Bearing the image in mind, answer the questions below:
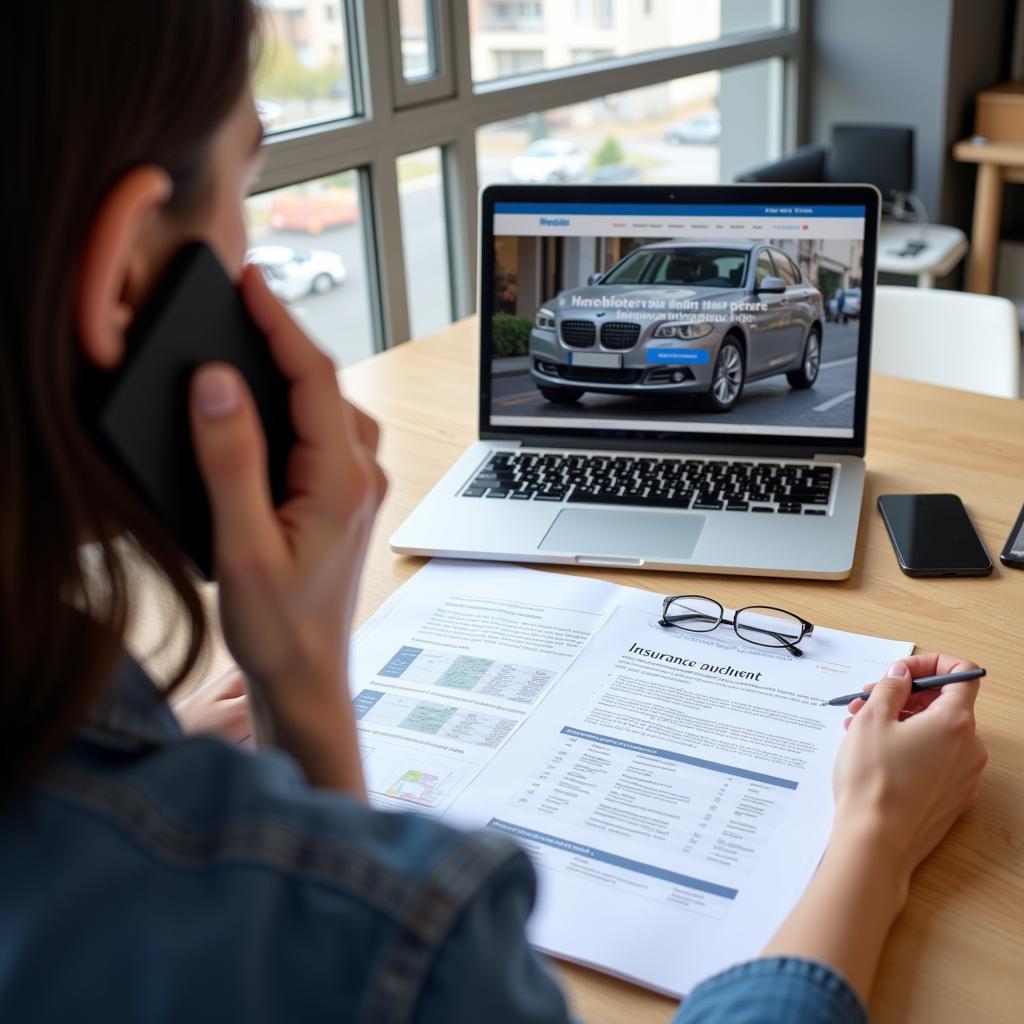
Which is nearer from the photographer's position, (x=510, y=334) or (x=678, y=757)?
(x=678, y=757)

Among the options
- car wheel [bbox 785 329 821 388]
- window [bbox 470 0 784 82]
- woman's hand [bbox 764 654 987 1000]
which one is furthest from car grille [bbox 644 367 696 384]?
window [bbox 470 0 784 82]

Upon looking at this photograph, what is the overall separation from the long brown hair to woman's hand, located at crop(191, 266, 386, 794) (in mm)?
86

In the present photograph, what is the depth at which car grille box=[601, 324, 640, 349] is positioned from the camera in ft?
4.10

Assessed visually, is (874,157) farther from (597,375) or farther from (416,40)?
(597,375)

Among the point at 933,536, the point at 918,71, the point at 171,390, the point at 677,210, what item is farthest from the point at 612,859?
the point at 918,71

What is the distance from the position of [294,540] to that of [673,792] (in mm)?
327

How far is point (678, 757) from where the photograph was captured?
0.81m

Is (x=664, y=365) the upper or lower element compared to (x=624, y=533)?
upper

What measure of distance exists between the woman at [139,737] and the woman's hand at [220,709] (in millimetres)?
347

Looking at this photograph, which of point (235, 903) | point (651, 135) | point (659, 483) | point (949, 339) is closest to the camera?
point (235, 903)

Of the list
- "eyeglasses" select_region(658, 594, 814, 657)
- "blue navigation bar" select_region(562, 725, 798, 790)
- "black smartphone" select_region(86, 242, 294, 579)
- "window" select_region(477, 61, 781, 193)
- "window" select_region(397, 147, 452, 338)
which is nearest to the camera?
"black smartphone" select_region(86, 242, 294, 579)

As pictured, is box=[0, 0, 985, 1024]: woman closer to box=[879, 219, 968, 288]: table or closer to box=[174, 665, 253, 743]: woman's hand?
box=[174, 665, 253, 743]: woman's hand

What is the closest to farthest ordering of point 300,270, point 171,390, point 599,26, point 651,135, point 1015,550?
point 171,390 → point 1015,550 → point 300,270 → point 599,26 → point 651,135

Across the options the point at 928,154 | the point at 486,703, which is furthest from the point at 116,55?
the point at 928,154
